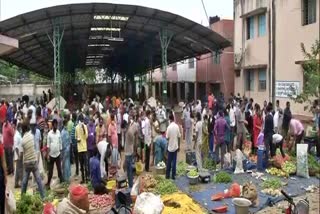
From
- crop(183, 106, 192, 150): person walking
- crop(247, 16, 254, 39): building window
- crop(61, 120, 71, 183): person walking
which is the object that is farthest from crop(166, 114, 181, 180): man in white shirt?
crop(247, 16, 254, 39): building window

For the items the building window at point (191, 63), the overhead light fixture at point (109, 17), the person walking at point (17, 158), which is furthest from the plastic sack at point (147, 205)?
the building window at point (191, 63)

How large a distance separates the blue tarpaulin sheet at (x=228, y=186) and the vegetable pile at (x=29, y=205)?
11.1 ft

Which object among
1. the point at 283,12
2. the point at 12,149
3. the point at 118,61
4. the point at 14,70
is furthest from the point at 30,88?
the point at 12,149

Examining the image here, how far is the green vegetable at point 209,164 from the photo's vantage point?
12.9 meters

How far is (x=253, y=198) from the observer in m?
9.56

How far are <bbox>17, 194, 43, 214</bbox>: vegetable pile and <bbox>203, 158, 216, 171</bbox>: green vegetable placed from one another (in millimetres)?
5411

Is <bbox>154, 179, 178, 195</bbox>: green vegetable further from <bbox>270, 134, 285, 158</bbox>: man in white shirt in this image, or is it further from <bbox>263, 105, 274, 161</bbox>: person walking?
<bbox>270, 134, 285, 158</bbox>: man in white shirt

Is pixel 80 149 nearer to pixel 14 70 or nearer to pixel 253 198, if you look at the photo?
pixel 253 198

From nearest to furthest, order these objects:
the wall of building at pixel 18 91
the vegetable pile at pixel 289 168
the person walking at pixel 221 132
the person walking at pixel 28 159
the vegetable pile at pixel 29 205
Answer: the vegetable pile at pixel 29 205 → the person walking at pixel 28 159 → the vegetable pile at pixel 289 168 → the person walking at pixel 221 132 → the wall of building at pixel 18 91

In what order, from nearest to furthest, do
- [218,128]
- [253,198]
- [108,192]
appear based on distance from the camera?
[253,198] → [108,192] → [218,128]

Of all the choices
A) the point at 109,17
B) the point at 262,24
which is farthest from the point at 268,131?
the point at 109,17

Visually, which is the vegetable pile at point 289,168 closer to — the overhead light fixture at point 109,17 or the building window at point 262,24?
the building window at point 262,24

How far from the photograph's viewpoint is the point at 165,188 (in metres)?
10.5

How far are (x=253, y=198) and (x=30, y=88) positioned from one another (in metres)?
40.1
